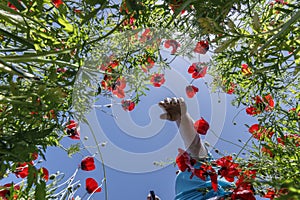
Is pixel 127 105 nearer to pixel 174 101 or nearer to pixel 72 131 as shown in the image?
pixel 174 101

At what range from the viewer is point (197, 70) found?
2.81 feet

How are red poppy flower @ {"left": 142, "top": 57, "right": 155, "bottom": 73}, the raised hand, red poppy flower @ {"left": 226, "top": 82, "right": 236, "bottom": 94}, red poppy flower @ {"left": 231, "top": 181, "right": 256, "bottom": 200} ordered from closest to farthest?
1. the raised hand
2. red poppy flower @ {"left": 142, "top": 57, "right": 155, "bottom": 73}
3. red poppy flower @ {"left": 231, "top": 181, "right": 256, "bottom": 200}
4. red poppy flower @ {"left": 226, "top": 82, "right": 236, "bottom": 94}

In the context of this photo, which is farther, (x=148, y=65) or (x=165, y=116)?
(x=148, y=65)

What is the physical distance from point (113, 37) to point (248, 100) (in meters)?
0.92

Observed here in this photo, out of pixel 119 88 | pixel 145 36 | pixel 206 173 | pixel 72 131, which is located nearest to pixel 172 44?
pixel 145 36

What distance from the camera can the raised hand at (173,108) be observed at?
75 cm

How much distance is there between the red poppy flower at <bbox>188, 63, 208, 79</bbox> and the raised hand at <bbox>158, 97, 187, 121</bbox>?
4.1 inches

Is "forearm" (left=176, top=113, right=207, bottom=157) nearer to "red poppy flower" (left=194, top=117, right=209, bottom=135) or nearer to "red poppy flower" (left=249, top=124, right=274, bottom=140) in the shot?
"red poppy flower" (left=194, top=117, right=209, bottom=135)

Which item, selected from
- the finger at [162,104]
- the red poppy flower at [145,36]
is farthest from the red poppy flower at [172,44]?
the finger at [162,104]

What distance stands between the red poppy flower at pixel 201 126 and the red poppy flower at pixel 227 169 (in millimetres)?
309

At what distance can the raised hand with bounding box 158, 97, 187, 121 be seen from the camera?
0.75 metres

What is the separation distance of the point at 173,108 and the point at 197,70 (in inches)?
6.9

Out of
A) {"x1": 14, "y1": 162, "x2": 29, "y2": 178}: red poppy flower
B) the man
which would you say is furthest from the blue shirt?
{"x1": 14, "y1": 162, "x2": 29, "y2": 178}: red poppy flower

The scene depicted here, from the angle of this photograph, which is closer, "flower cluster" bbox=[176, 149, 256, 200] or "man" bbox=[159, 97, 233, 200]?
"man" bbox=[159, 97, 233, 200]
